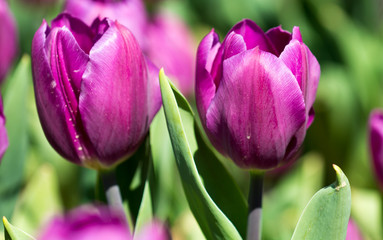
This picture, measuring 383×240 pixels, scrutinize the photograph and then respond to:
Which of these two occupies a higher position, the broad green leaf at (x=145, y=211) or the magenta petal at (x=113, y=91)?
the magenta petal at (x=113, y=91)

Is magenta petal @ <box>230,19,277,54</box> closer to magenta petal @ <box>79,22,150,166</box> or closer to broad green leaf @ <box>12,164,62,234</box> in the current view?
magenta petal @ <box>79,22,150,166</box>

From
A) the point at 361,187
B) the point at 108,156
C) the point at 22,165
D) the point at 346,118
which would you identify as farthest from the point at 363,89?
the point at 108,156

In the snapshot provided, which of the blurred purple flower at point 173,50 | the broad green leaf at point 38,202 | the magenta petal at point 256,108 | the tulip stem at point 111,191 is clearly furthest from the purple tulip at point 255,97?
the blurred purple flower at point 173,50

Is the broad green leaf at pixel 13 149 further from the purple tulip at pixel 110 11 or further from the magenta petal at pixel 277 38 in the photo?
the magenta petal at pixel 277 38

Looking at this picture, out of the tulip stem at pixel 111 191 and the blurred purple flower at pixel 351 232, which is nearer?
the tulip stem at pixel 111 191

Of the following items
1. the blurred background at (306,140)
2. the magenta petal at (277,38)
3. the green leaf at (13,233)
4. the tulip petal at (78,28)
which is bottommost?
the blurred background at (306,140)

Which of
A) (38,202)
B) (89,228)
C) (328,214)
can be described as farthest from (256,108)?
(38,202)

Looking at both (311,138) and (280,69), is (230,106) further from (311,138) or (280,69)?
(311,138)
